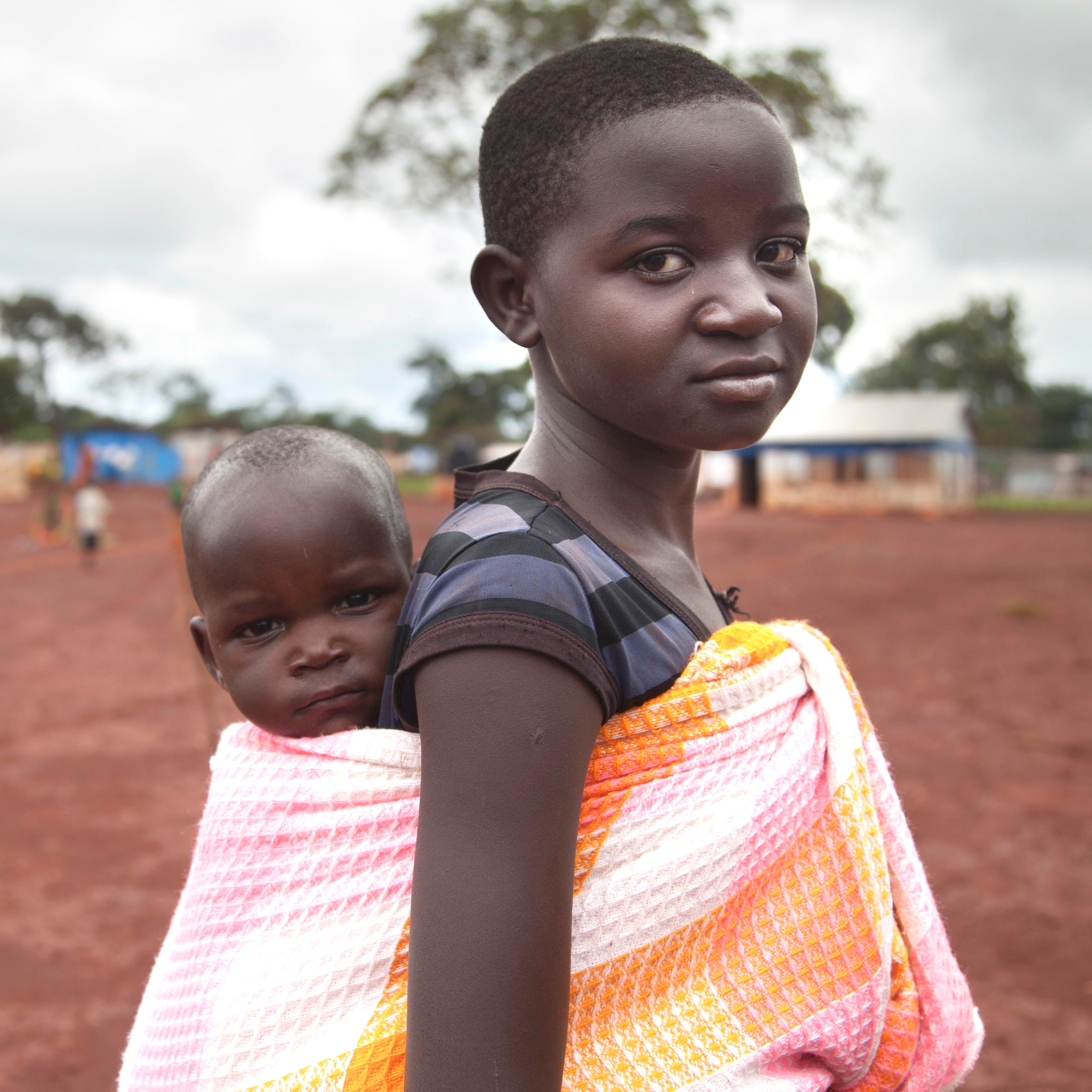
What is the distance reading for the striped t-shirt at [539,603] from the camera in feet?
2.50

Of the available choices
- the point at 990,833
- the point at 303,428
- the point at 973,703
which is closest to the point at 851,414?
the point at 973,703

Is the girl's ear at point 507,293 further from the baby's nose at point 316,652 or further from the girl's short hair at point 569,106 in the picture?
the baby's nose at point 316,652

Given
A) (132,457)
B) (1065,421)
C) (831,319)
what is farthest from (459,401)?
(831,319)

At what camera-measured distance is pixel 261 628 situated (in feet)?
3.67

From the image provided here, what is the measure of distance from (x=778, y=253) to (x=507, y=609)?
50 centimetres

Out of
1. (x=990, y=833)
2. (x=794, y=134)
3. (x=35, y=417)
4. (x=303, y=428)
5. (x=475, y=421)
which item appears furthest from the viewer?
(x=475, y=421)

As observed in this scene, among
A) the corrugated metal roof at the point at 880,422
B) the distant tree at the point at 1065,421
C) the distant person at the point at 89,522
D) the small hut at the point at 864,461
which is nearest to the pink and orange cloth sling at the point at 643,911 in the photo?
the distant person at the point at 89,522

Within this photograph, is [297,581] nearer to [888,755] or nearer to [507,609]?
[507,609]

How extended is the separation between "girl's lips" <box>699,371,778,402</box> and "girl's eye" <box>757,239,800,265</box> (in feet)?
0.42

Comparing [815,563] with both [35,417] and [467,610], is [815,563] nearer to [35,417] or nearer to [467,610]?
[467,610]

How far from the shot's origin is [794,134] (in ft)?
28.0

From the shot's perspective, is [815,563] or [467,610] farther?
[815,563]

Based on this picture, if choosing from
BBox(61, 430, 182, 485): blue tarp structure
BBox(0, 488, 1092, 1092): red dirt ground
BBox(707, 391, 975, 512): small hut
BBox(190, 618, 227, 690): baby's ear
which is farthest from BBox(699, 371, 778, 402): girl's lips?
BBox(61, 430, 182, 485): blue tarp structure

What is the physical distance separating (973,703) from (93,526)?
13812 millimetres
